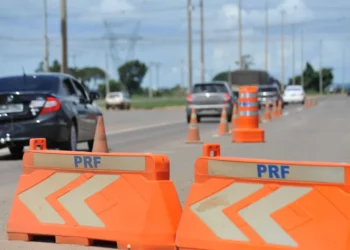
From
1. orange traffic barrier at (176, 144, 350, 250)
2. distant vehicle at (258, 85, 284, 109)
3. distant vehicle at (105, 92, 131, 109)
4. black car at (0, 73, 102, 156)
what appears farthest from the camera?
distant vehicle at (105, 92, 131, 109)

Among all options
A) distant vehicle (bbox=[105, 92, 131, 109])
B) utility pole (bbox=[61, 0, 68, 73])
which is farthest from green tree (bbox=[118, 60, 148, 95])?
utility pole (bbox=[61, 0, 68, 73])

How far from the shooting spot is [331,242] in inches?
249

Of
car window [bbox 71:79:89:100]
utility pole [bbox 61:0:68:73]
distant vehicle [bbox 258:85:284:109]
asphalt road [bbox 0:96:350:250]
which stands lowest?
asphalt road [bbox 0:96:350:250]

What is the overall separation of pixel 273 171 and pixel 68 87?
10752 mm

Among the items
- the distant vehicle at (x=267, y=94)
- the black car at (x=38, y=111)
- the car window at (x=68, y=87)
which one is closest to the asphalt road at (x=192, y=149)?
the black car at (x=38, y=111)

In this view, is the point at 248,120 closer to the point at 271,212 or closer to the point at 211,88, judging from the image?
the point at 271,212

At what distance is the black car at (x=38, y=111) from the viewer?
15788 mm

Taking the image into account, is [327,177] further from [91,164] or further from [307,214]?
[91,164]

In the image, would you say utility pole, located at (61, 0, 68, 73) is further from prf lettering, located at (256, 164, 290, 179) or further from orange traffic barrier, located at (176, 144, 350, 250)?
prf lettering, located at (256, 164, 290, 179)

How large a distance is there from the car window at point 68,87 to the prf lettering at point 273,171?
404 inches

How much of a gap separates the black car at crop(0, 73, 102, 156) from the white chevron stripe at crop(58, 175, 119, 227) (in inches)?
321

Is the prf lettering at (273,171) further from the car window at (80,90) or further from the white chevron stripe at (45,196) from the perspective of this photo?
the car window at (80,90)

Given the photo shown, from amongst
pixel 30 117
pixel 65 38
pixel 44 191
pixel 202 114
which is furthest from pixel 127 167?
pixel 202 114

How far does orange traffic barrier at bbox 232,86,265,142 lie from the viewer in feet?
69.2
